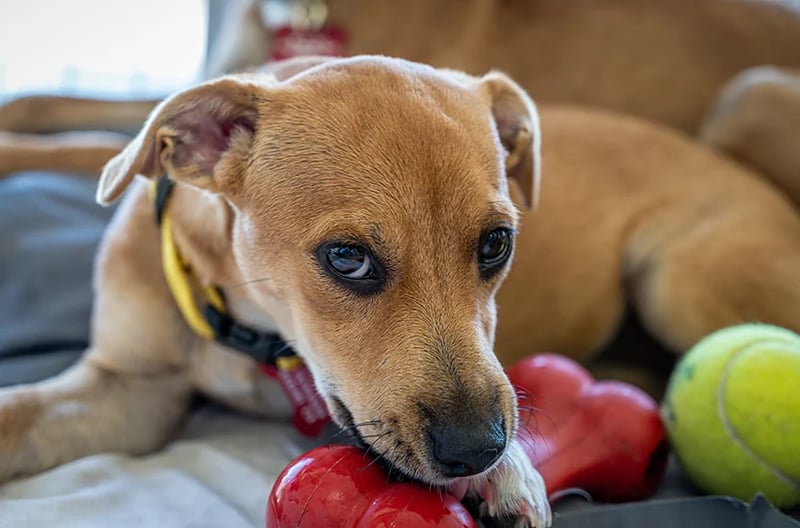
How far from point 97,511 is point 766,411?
110cm

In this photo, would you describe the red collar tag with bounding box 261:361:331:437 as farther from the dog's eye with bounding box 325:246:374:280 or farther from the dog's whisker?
the dog's eye with bounding box 325:246:374:280

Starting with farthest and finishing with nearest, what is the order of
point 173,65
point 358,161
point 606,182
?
point 173,65
point 606,182
point 358,161

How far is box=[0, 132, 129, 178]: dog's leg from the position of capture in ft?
7.39

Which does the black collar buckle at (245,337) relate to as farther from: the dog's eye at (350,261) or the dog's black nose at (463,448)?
the dog's black nose at (463,448)

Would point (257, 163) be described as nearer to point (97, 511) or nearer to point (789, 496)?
point (97, 511)

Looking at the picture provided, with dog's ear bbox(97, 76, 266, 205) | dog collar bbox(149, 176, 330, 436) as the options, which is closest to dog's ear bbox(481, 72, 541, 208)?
dog's ear bbox(97, 76, 266, 205)

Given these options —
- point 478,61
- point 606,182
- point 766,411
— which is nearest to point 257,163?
point 766,411

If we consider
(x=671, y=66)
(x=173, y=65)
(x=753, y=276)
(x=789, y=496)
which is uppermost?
(x=671, y=66)

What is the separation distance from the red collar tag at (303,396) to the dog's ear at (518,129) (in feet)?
1.77

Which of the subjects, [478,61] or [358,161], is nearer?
[358,161]

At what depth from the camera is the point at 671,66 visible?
267cm

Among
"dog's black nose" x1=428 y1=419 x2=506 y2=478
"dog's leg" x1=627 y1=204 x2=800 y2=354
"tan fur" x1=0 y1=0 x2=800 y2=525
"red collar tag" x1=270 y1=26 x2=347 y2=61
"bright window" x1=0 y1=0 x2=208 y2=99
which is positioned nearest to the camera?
"dog's black nose" x1=428 y1=419 x2=506 y2=478

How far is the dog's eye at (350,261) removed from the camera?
1148mm

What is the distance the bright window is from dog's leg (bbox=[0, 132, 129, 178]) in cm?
84
